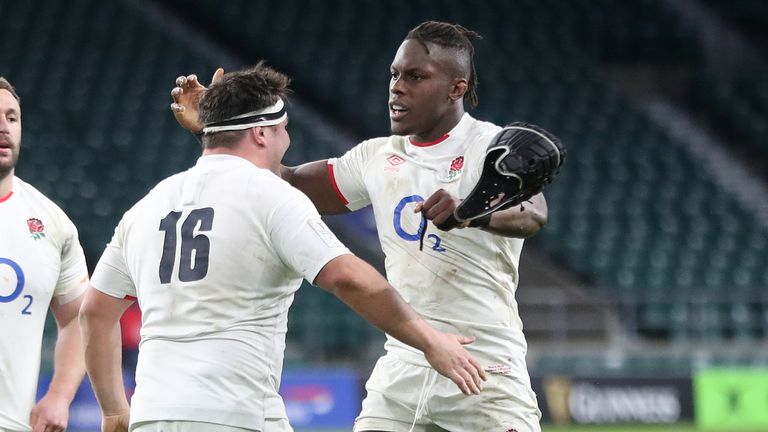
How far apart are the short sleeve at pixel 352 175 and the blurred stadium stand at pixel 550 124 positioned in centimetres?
711

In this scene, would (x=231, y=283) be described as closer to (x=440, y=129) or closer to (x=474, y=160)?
(x=474, y=160)

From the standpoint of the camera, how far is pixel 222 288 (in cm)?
400

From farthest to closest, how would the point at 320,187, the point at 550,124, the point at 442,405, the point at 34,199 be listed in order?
the point at 550,124 < the point at 320,187 < the point at 34,199 < the point at 442,405

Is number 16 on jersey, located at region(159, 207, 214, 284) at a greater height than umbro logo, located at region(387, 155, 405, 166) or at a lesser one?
lesser

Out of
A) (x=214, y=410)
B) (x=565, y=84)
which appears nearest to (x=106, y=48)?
(x=565, y=84)

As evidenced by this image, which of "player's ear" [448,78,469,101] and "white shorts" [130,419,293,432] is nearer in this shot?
"white shorts" [130,419,293,432]

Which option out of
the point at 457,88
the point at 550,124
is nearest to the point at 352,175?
the point at 457,88

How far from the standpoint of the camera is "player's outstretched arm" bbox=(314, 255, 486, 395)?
3854 millimetres

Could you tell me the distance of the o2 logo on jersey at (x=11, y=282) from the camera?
16.0 ft

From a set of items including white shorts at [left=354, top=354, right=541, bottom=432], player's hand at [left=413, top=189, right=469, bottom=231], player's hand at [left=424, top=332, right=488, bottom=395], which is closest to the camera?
player's hand at [left=424, top=332, right=488, bottom=395]

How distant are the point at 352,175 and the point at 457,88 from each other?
616 millimetres

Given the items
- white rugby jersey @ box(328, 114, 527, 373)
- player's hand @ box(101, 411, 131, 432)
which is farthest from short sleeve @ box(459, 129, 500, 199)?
player's hand @ box(101, 411, 131, 432)

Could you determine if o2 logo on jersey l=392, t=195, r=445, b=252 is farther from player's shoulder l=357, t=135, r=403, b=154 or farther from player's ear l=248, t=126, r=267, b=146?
player's ear l=248, t=126, r=267, b=146

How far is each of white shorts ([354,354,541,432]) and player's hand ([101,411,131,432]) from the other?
925 millimetres
